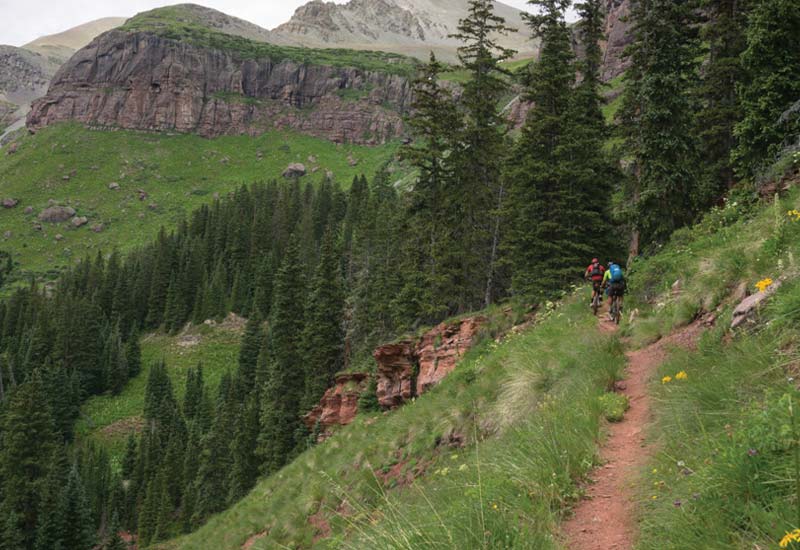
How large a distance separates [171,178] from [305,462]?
15904 centimetres

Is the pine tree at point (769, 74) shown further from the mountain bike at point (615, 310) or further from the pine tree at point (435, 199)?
the pine tree at point (435, 199)

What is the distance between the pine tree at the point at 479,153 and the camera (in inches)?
1074

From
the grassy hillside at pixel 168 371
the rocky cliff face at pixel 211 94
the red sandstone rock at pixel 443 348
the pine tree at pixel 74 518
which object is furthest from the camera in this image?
the rocky cliff face at pixel 211 94

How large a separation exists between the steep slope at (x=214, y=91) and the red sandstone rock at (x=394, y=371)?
152798mm

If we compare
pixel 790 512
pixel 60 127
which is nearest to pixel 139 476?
pixel 790 512

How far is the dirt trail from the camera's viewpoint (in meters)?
4.29

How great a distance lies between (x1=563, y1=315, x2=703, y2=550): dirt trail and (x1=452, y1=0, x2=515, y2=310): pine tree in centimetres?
2057

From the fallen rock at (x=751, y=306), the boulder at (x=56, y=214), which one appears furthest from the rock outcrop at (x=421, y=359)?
the boulder at (x=56, y=214)

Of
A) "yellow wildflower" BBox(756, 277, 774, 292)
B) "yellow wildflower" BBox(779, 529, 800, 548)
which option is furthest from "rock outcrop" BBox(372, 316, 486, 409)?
"yellow wildflower" BBox(779, 529, 800, 548)

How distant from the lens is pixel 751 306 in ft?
21.5

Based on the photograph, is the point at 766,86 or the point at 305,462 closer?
the point at 766,86

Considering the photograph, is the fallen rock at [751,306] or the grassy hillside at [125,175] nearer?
the fallen rock at [751,306]

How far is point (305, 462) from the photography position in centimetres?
2159

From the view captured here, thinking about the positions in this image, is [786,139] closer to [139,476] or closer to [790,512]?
[790,512]
